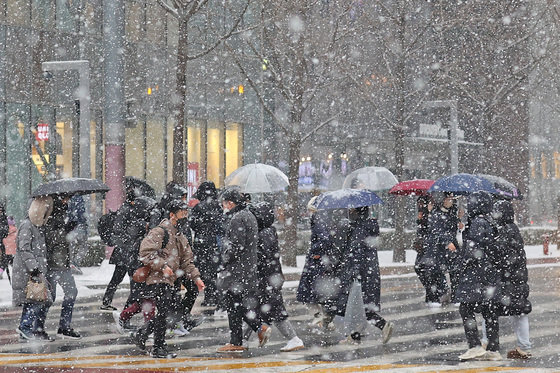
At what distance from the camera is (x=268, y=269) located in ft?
37.6

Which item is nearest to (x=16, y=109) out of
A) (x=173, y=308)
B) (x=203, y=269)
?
(x=203, y=269)

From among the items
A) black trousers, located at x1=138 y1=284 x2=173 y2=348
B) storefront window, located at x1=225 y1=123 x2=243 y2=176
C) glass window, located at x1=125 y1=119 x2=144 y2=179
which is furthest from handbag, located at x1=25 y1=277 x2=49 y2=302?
storefront window, located at x1=225 y1=123 x2=243 y2=176

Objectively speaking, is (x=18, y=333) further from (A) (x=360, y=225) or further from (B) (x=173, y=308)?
(A) (x=360, y=225)

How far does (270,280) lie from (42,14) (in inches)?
806

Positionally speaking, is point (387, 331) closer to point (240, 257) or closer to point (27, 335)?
point (240, 257)

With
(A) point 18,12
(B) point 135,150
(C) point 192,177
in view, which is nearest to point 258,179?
(A) point 18,12

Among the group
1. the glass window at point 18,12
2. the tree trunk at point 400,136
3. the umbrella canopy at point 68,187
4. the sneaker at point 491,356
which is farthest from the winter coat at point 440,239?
the glass window at point 18,12

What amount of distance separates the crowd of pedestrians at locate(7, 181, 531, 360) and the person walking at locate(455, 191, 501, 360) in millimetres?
11

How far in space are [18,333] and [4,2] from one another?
18368 mm

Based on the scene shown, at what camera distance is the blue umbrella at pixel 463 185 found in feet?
47.7

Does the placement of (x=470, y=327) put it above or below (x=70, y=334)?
above

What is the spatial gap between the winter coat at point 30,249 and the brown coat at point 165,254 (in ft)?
6.45

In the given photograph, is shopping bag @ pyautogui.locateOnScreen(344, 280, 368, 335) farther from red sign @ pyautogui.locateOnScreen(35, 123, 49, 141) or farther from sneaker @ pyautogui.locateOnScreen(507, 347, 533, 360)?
red sign @ pyautogui.locateOnScreen(35, 123, 49, 141)

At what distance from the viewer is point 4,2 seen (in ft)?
93.7
